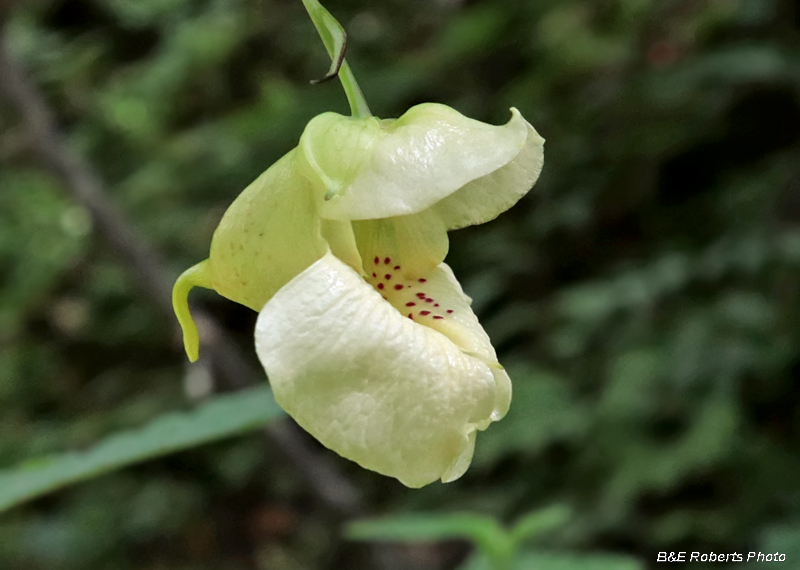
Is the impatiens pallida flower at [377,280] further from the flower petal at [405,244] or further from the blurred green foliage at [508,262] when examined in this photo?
the blurred green foliage at [508,262]

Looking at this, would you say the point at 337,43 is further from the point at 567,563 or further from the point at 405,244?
the point at 567,563

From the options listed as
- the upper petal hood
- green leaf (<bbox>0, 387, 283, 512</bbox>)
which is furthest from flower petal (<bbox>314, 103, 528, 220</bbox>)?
green leaf (<bbox>0, 387, 283, 512</bbox>)

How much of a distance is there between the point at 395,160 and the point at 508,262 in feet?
7.97

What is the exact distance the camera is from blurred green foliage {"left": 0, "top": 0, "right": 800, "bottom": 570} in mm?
2420

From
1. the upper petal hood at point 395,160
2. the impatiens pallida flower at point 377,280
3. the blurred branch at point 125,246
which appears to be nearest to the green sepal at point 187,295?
the impatiens pallida flower at point 377,280

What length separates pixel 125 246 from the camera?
2395 millimetres

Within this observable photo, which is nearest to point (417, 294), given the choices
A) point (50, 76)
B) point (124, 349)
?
point (50, 76)

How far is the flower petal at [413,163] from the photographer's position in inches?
25.3

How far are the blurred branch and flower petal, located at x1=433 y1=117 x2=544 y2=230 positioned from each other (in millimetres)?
1732

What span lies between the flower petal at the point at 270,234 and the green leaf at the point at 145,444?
0.92ft

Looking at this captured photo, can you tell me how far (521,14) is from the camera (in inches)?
120

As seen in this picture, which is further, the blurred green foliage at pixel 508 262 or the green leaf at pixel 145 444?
the blurred green foliage at pixel 508 262

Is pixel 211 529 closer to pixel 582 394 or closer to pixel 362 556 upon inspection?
pixel 362 556

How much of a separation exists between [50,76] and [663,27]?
2.63 meters
